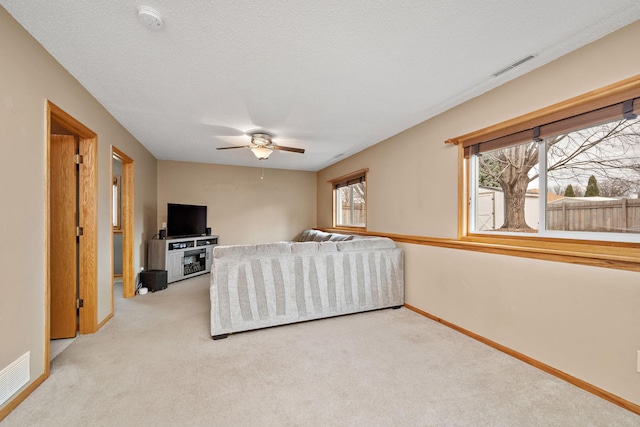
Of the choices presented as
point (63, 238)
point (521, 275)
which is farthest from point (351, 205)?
point (63, 238)

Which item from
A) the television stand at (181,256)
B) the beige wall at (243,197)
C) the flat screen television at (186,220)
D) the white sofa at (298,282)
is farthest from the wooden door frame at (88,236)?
the beige wall at (243,197)

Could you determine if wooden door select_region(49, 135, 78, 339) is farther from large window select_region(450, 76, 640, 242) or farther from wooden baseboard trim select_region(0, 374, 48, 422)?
large window select_region(450, 76, 640, 242)

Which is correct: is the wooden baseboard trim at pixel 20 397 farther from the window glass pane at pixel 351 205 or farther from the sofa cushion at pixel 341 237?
the window glass pane at pixel 351 205

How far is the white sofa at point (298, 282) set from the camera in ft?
9.15

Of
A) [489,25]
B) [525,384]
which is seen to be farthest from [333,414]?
[489,25]

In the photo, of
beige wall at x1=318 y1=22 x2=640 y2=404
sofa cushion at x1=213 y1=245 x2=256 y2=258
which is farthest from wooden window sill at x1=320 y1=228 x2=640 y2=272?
sofa cushion at x1=213 y1=245 x2=256 y2=258

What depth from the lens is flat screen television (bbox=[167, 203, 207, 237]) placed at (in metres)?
5.14

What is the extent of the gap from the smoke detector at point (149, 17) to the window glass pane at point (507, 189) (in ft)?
9.52

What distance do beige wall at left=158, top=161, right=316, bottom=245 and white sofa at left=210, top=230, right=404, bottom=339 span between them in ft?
11.6

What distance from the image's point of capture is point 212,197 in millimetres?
6188

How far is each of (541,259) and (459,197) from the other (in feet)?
3.14

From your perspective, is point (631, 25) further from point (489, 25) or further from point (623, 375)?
point (623, 375)

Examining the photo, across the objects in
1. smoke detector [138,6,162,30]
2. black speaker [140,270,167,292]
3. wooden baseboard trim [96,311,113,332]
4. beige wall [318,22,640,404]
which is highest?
smoke detector [138,6,162,30]

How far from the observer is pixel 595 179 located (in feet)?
6.82
